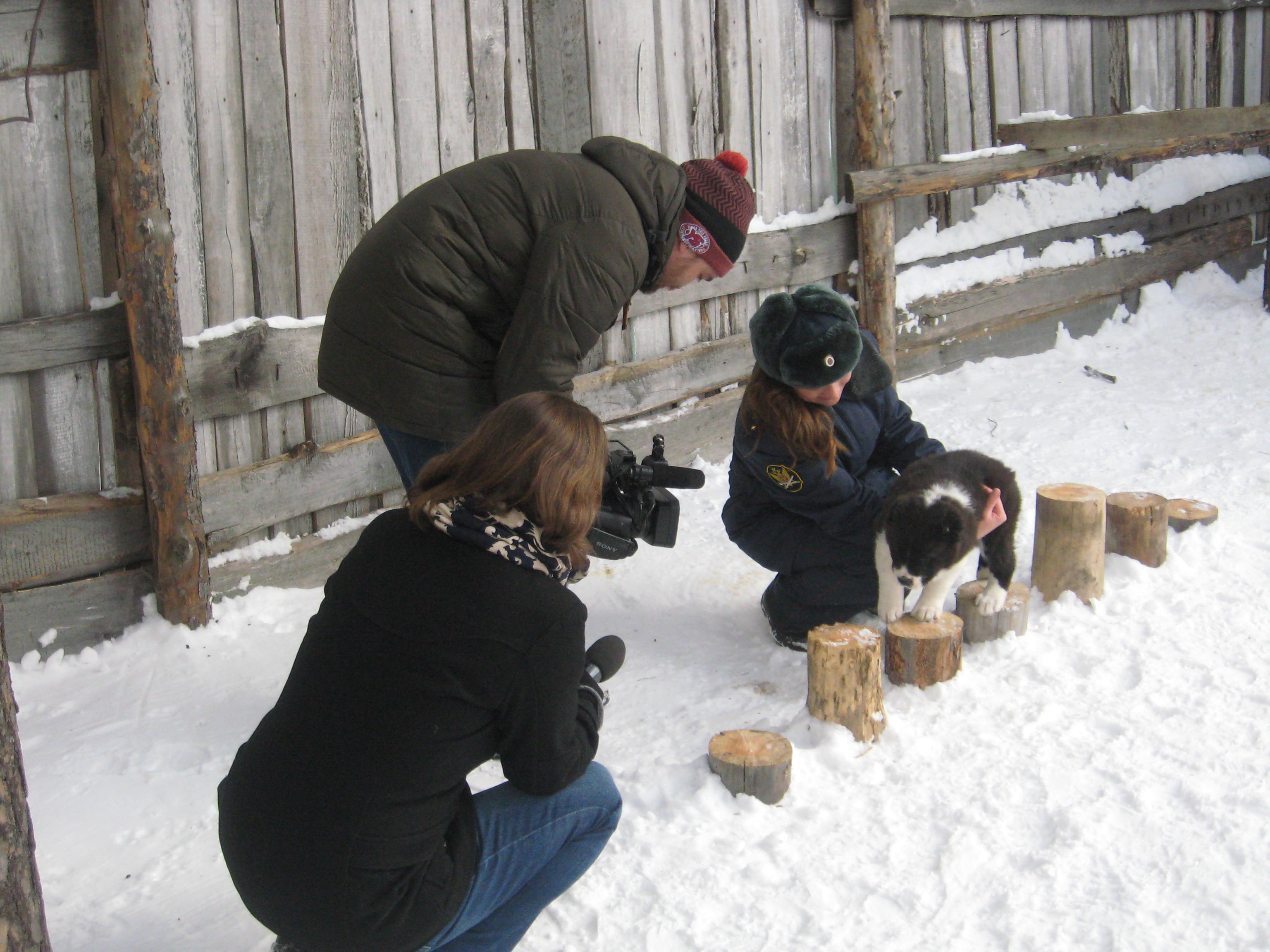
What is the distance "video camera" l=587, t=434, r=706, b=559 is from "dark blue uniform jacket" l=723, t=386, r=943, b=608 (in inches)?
36.6

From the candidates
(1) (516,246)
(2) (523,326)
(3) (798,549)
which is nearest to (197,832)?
(2) (523,326)

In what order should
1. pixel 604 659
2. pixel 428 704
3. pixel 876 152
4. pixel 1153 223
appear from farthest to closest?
pixel 1153 223
pixel 876 152
pixel 604 659
pixel 428 704

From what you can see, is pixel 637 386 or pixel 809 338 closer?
pixel 809 338

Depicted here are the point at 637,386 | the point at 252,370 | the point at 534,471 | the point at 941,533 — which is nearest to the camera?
the point at 534,471

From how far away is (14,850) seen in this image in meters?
1.84

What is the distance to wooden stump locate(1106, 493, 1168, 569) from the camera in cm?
371

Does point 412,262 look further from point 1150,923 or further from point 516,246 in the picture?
point 1150,923

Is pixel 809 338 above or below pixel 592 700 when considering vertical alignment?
above

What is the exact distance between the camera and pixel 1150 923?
2.18 metres

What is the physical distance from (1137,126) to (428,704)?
5674 mm

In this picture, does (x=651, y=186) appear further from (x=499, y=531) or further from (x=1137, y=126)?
(x=1137, y=126)

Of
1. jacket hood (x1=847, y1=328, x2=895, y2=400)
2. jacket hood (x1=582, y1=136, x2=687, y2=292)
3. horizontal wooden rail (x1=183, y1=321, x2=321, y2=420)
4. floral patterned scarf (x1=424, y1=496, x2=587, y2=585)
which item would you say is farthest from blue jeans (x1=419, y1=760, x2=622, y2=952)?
horizontal wooden rail (x1=183, y1=321, x2=321, y2=420)

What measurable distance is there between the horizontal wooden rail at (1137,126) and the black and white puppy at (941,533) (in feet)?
10.9

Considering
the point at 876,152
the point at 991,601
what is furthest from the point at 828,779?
the point at 876,152
